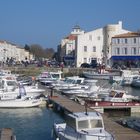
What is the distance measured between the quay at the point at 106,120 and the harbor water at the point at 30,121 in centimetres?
77

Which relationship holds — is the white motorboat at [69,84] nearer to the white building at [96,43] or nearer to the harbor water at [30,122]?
the harbor water at [30,122]

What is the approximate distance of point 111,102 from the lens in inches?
1540

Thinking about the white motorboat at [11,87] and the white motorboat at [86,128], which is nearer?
the white motorboat at [86,128]

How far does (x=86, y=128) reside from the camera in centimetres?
2112

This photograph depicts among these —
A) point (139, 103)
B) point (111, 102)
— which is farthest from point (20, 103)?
point (139, 103)

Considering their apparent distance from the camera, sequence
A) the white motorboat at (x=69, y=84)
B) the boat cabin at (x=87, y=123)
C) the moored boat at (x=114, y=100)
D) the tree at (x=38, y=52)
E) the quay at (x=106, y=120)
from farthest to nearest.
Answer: the tree at (x=38, y=52)
the white motorboat at (x=69, y=84)
the moored boat at (x=114, y=100)
the quay at (x=106, y=120)
the boat cabin at (x=87, y=123)

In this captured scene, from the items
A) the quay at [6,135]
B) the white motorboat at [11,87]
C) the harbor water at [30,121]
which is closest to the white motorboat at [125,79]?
the white motorboat at [11,87]

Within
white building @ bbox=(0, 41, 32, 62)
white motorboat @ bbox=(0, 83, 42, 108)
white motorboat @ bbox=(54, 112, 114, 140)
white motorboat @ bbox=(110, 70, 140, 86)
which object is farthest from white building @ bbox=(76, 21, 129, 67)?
white motorboat @ bbox=(54, 112, 114, 140)

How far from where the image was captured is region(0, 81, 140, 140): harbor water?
28.2 m

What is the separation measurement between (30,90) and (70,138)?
22.5 meters

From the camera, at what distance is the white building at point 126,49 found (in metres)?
101

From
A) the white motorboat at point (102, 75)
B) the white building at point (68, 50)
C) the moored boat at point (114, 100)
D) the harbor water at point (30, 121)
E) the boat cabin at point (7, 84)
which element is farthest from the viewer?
the white building at point (68, 50)

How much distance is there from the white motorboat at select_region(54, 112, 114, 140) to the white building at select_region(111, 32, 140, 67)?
263ft

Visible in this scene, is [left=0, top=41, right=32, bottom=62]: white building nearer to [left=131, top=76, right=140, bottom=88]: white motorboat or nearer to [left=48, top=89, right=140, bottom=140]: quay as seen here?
[left=131, top=76, right=140, bottom=88]: white motorboat
